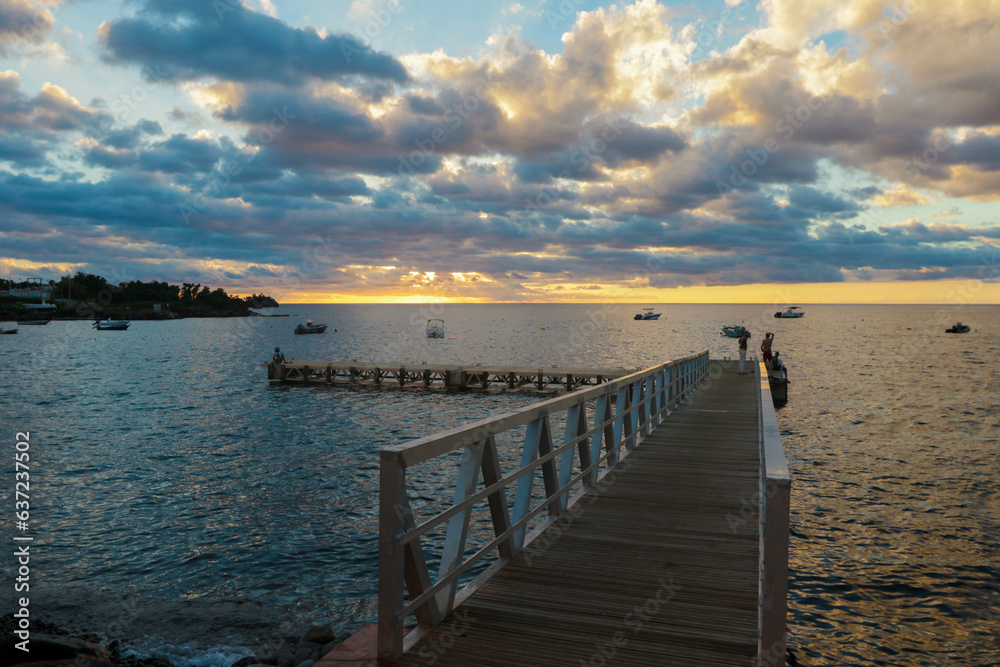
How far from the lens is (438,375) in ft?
149

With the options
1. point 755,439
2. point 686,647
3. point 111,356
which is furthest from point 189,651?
point 111,356

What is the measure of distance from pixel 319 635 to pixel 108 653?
2821 millimetres

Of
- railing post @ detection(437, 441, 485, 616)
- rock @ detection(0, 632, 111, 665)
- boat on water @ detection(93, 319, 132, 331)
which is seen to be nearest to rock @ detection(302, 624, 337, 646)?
rock @ detection(0, 632, 111, 665)

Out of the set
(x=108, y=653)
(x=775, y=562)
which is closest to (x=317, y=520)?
(x=108, y=653)

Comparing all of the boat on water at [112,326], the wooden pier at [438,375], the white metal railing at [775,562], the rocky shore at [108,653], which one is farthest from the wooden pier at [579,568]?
the boat on water at [112,326]

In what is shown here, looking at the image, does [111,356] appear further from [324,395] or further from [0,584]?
[0,584]

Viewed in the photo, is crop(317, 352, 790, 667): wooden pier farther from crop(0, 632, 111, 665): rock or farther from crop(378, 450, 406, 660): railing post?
crop(0, 632, 111, 665): rock

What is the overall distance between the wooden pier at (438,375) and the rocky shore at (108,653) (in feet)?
96.3

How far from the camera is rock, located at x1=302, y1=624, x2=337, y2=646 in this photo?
809cm

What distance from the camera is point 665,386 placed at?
1517cm

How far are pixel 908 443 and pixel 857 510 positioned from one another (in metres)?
12.0

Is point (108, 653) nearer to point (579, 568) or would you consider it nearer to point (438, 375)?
point (579, 568)

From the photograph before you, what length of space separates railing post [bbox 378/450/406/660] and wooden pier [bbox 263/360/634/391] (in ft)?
109

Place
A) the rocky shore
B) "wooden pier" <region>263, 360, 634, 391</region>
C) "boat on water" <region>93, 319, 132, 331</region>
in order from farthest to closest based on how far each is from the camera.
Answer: "boat on water" <region>93, 319, 132, 331</region>, "wooden pier" <region>263, 360, 634, 391</region>, the rocky shore
